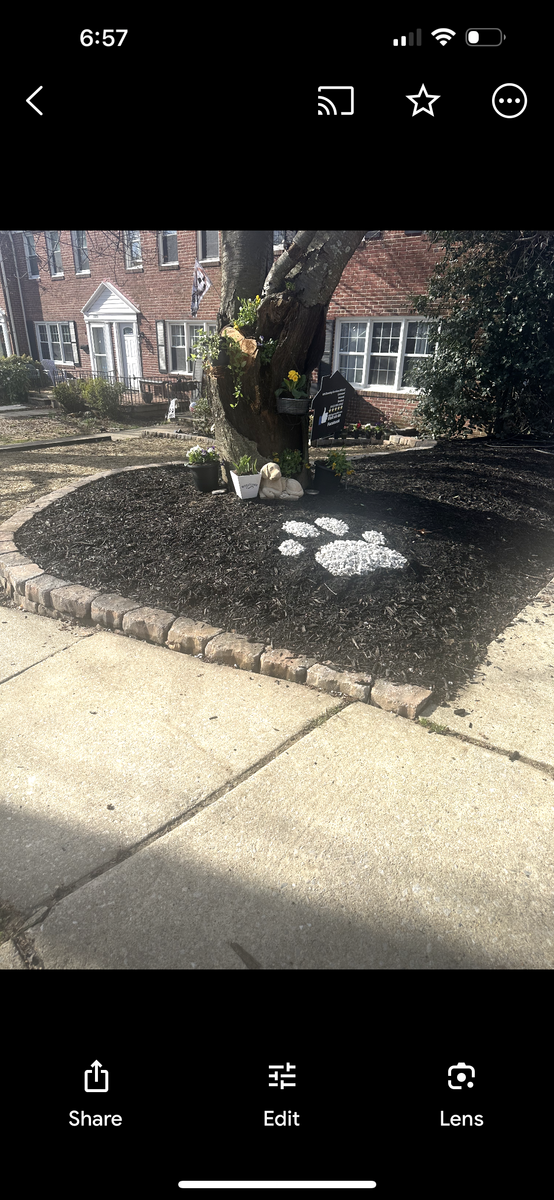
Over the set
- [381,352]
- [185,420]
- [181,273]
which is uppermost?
[181,273]

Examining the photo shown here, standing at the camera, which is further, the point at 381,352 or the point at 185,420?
the point at 185,420

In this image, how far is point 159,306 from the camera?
18422mm

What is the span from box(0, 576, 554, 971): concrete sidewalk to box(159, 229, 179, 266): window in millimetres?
17359

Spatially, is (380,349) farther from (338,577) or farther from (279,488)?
(338,577)

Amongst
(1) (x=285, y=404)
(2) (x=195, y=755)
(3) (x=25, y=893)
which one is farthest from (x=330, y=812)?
(1) (x=285, y=404)

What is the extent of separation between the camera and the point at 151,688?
337 centimetres

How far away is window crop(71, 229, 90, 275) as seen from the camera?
67.3 feet

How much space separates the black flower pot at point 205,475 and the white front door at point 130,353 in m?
15.2

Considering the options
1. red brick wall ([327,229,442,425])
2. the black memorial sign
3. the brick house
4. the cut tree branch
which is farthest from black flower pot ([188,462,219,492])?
red brick wall ([327,229,442,425])

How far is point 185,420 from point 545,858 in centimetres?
1375

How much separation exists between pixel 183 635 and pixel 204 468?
8.79 feet

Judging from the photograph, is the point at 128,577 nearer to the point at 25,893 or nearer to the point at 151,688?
the point at 151,688
